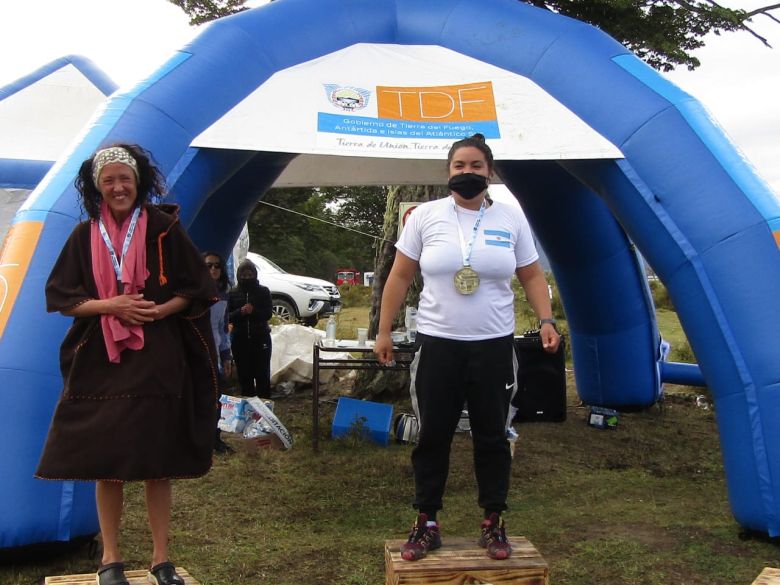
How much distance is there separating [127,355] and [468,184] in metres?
1.46

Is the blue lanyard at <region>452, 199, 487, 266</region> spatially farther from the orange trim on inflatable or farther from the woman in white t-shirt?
the orange trim on inflatable

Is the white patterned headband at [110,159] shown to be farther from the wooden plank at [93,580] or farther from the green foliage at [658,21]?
the green foliage at [658,21]

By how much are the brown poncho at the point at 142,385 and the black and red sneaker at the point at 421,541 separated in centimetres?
86

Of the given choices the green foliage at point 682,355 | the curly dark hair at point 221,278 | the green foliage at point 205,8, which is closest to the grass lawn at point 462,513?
the curly dark hair at point 221,278

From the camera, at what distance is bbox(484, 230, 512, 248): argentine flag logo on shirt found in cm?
327

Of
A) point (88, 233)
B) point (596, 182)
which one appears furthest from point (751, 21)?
point (88, 233)

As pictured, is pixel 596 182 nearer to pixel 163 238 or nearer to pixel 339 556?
pixel 339 556

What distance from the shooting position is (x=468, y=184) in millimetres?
3287

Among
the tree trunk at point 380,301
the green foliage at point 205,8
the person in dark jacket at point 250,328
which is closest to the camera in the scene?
the person in dark jacket at point 250,328

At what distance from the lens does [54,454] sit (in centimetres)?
290

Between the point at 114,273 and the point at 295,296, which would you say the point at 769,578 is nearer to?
the point at 114,273

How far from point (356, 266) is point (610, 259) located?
43361mm

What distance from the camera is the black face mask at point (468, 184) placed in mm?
3285

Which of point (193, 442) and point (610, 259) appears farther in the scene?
point (610, 259)
